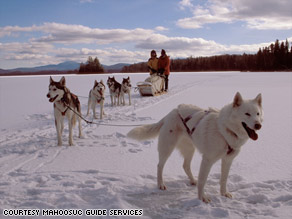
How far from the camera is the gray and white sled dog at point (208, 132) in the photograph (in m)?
2.49

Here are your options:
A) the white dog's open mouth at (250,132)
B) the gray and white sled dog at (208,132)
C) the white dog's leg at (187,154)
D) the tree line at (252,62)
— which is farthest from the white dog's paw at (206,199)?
the tree line at (252,62)

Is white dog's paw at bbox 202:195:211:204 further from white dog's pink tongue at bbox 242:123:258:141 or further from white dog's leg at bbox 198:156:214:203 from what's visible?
white dog's pink tongue at bbox 242:123:258:141

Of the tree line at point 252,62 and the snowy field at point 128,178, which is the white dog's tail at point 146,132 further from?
the tree line at point 252,62

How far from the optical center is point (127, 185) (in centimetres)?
323

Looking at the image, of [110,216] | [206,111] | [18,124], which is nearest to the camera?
[110,216]

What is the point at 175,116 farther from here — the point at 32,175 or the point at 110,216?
the point at 32,175

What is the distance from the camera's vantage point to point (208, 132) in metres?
2.70

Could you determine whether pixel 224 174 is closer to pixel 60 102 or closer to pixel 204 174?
pixel 204 174

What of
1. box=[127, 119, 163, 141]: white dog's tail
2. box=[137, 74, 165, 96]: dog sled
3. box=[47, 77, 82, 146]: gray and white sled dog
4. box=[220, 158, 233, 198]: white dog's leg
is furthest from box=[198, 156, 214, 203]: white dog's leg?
box=[137, 74, 165, 96]: dog sled

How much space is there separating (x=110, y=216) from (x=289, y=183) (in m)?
2.22

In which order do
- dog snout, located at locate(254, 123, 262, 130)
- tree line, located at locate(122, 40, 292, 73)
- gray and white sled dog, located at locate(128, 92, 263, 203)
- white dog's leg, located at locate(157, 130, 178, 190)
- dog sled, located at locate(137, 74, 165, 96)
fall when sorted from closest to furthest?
1. dog snout, located at locate(254, 123, 262, 130)
2. gray and white sled dog, located at locate(128, 92, 263, 203)
3. white dog's leg, located at locate(157, 130, 178, 190)
4. dog sled, located at locate(137, 74, 165, 96)
5. tree line, located at locate(122, 40, 292, 73)

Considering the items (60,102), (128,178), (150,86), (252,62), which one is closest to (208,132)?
(128,178)

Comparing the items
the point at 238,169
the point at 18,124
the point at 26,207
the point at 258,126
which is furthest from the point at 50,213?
the point at 18,124

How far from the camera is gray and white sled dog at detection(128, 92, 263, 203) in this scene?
2.49 metres
